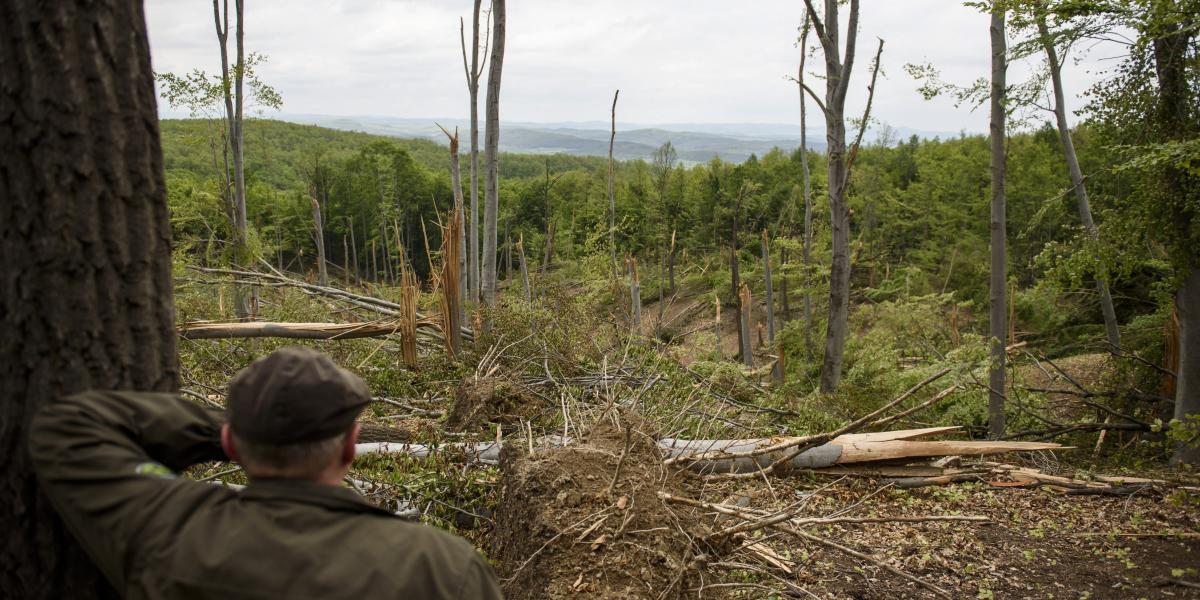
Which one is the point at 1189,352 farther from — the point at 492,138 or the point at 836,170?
the point at 492,138

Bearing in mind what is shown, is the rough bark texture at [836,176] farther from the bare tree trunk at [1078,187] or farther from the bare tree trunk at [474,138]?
the bare tree trunk at [474,138]

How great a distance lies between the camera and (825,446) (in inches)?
263

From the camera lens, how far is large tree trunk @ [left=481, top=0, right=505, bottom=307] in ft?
47.5

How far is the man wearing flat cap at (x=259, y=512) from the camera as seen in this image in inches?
56.4

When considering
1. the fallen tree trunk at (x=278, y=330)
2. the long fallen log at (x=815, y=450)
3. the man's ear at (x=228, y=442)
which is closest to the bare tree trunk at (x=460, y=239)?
the fallen tree trunk at (x=278, y=330)

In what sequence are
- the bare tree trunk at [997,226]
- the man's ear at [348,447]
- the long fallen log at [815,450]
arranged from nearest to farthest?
the man's ear at [348,447], the long fallen log at [815,450], the bare tree trunk at [997,226]

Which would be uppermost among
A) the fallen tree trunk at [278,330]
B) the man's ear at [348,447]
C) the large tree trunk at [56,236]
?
the large tree trunk at [56,236]

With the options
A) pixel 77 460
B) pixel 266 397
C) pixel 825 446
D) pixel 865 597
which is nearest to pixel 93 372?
pixel 77 460

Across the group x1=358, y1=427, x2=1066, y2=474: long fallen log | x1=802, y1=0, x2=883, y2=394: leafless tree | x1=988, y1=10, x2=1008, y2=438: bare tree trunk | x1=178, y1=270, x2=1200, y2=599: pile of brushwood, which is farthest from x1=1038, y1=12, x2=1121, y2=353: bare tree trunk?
x1=358, y1=427, x2=1066, y2=474: long fallen log

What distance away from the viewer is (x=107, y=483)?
1.50 metres

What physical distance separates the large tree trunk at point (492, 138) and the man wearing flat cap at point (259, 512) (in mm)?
12575

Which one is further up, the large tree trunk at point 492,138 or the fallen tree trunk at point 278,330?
the large tree trunk at point 492,138

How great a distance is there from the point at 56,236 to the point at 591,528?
2.76m

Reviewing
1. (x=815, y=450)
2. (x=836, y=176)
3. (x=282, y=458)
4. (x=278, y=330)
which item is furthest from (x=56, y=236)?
(x=836, y=176)
